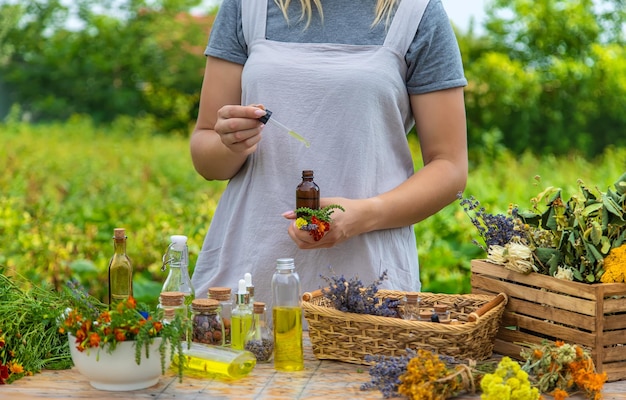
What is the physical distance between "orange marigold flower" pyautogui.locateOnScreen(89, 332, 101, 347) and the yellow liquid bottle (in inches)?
15.5

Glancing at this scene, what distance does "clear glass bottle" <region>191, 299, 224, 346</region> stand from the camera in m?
1.93

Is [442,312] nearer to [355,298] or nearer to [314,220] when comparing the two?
[355,298]

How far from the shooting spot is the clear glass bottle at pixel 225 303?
1982mm

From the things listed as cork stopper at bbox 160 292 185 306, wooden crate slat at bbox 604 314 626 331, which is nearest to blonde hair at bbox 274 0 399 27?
cork stopper at bbox 160 292 185 306

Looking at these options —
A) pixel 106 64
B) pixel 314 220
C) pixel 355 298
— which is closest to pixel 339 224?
pixel 314 220

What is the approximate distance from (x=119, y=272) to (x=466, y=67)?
10.9 meters

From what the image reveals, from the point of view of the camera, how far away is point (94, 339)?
5.47ft

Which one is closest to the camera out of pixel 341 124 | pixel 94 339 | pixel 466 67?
→ pixel 94 339

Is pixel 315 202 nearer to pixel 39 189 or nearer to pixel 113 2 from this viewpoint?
pixel 39 189

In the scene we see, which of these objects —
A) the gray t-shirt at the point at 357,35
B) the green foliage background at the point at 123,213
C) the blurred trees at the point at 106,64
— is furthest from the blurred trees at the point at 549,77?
the gray t-shirt at the point at 357,35

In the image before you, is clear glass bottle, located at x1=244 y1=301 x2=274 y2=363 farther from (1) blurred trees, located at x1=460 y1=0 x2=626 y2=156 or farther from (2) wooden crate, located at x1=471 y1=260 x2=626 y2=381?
(1) blurred trees, located at x1=460 y1=0 x2=626 y2=156

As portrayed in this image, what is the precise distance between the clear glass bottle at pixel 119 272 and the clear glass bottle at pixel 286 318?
1.19ft

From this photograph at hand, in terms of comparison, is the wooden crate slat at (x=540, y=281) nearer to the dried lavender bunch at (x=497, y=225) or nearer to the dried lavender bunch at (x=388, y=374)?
the dried lavender bunch at (x=497, y=225)

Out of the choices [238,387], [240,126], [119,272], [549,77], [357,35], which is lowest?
[238,387]
